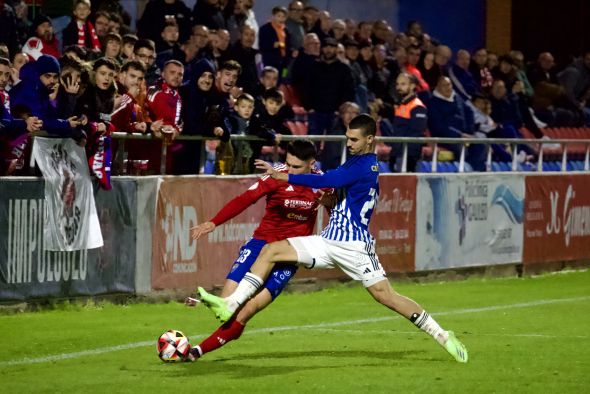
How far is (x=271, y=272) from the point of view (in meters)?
11.6

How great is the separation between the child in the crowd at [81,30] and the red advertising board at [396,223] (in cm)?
430

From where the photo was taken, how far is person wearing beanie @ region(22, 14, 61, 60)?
17047 millimetres

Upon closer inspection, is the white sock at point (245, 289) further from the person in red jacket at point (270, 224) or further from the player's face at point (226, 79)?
the player's face at point (226, 79)

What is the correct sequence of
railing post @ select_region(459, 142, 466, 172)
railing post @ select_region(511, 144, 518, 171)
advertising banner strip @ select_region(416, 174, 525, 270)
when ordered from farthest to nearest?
railing post @ select_region(511, 144, 518, 171) → railing post @ select_region(459, 142, 466, 172) → advertising banner strip @ select_region(416, 174, 525, 270)

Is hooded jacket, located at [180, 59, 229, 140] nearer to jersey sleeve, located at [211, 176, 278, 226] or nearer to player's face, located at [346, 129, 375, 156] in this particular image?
jersey sleeve, located at [211, 176, 278, 226]

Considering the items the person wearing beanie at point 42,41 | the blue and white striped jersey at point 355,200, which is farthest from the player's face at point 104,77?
the blue and white striped jersey at point 355,200

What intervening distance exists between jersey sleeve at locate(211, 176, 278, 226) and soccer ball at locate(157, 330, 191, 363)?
3.21 feet

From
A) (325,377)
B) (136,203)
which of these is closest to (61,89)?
(136,203)

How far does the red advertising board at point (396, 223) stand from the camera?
19.2m

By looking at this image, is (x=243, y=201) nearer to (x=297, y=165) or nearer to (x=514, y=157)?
(x=297, y=165)

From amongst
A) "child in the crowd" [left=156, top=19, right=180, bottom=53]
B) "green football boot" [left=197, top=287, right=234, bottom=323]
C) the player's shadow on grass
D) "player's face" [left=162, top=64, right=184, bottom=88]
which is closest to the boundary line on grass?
the player's shadow on grass

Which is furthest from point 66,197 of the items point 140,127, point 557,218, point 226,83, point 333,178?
point 557,218

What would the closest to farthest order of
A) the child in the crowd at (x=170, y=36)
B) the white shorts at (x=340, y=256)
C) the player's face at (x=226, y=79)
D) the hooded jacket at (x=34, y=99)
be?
the white shorts at (x=340, y=256)
the hooded jacket at (x=34, y=99)
the player's face at (x=226, y=79)
the child in the crowd at (x=170, y=36)

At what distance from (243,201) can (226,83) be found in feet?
18.1
